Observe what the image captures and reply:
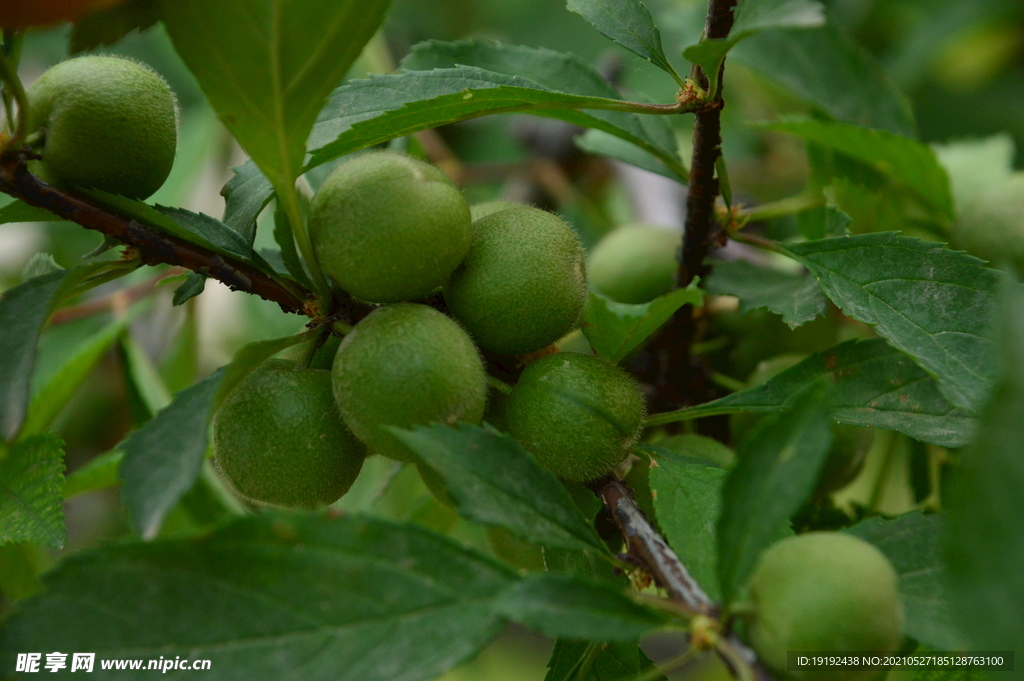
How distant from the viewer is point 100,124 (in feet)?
3.68

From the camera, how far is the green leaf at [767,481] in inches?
35.1

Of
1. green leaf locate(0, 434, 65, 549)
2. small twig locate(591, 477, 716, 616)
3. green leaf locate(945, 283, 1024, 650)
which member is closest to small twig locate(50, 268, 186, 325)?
green leaf locate(0, 434, 65, 549)

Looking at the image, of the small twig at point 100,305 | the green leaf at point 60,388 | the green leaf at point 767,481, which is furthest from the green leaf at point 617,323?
the small twig at point 100,305

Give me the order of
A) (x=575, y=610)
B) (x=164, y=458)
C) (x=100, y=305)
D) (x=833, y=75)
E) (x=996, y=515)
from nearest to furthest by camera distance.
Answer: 1. (x=996, y=515)
2. (x=575, y=610)
3. (x=164, y=458)
4. (x=833, y=75)
5. (x=100, y=305)

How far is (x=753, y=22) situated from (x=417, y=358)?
0.65 meters

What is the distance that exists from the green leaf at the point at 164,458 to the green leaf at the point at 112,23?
48 cm

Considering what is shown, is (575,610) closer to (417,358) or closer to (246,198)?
(417,358)

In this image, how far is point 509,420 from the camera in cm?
125

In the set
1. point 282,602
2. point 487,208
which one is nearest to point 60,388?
point 487,208

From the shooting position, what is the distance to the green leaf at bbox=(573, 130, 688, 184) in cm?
169

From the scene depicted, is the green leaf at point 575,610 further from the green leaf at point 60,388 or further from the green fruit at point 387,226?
the green leaf at point 60,388

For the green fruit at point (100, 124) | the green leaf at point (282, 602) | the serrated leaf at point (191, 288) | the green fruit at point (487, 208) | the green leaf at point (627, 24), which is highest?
the green leaf at point (627, 24)

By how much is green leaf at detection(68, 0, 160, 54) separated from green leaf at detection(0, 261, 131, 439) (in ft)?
1.00

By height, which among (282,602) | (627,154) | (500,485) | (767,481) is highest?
(627,154)
